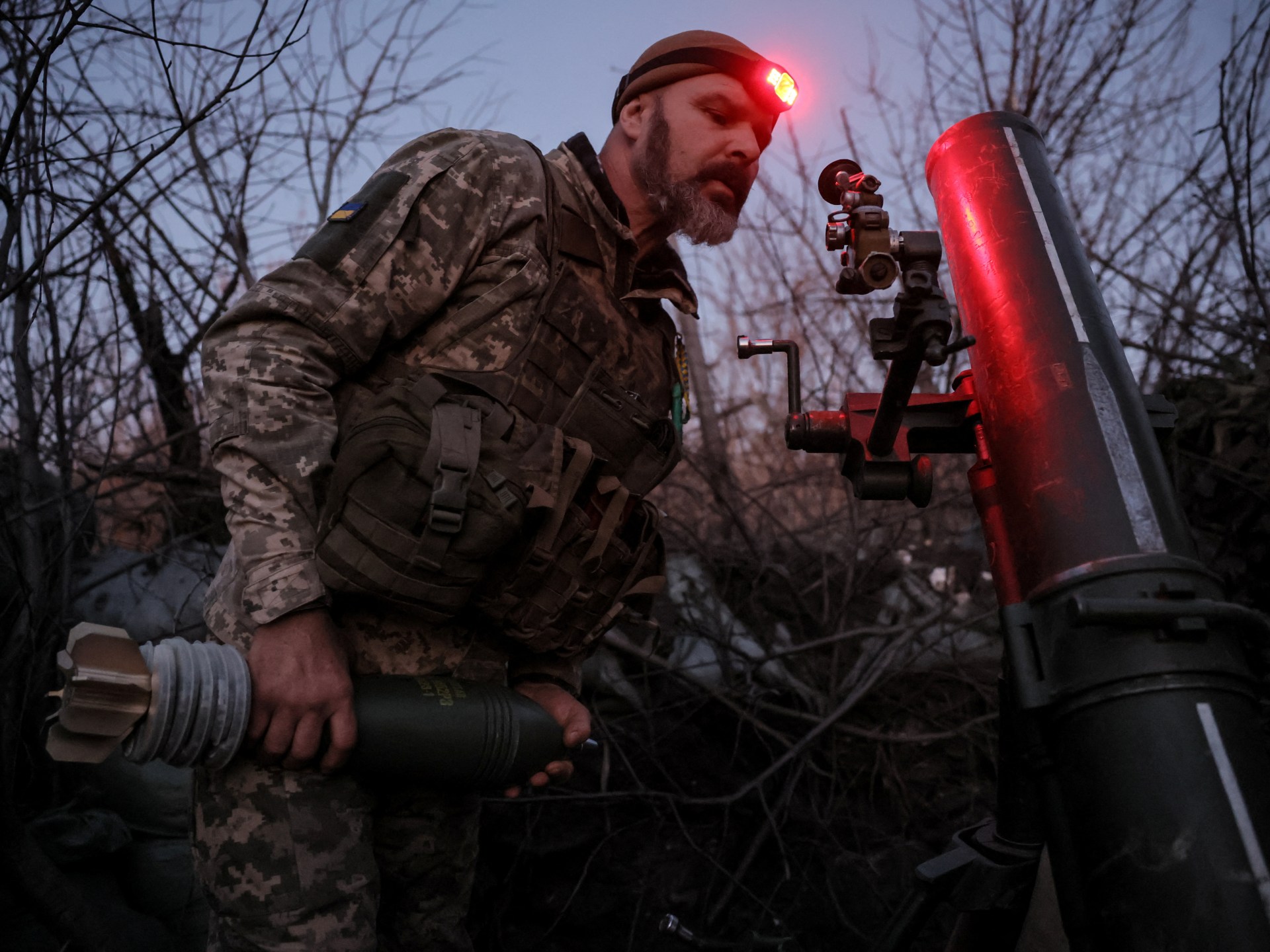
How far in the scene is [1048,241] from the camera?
1.19m

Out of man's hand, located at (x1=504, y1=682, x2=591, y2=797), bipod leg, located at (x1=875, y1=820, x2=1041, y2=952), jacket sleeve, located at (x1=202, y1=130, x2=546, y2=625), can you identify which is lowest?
bipod leg, located at (x1=875, y1=820, x2=1041, y2=952)

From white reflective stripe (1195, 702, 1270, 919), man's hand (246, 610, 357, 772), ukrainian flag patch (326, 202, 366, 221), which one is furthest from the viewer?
ukrainian flag patch (326, 202, 366, 221)

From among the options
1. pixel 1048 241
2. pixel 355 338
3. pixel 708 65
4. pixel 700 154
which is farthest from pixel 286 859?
pixel 708 65

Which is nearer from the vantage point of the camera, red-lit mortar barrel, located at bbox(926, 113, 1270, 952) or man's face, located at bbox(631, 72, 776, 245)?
red-lit mortar barrel, located at bbox(926, 113, 1270, 952)

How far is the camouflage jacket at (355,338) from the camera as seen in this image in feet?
4.66

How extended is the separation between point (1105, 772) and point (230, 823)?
130 cm

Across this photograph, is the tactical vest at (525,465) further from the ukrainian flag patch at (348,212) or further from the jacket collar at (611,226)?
the ukrainian flag patch at (348,212)

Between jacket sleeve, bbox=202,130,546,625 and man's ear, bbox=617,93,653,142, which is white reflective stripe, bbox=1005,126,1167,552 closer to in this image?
jacket sleeve, bbox=202,130,546,625

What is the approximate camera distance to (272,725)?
1256 millimetres

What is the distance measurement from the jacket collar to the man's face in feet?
0.44

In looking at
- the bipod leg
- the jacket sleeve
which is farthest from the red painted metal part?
the jacket sleeve

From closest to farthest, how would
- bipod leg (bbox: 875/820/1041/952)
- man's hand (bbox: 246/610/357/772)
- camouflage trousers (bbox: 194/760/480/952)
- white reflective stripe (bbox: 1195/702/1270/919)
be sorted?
white reflective stripe (bbox: 1195/702/1270/919) < bipod leg (bbox: 875/820/1041/952) < man's hand (bbox: 246/610/357/772) < camouflage trousers (bbox: 194/760/480/952)

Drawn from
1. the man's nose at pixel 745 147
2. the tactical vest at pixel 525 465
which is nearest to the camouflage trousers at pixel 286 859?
the tactical vest at pixel 525 465

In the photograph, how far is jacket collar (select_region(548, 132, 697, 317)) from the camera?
186cm
